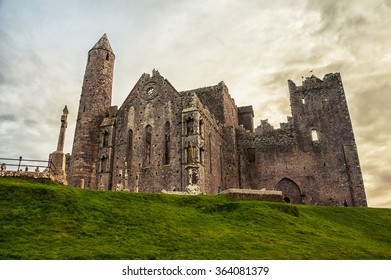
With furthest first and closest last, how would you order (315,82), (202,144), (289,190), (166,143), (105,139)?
1. (315,82)
2. (289,190)
3. (105,139)
4. (166,143)
5. (202,144)

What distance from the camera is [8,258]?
10.0m

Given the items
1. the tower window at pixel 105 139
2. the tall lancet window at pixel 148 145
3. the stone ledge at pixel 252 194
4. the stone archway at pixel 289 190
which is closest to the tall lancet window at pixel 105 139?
the tower window at pixel 105 139

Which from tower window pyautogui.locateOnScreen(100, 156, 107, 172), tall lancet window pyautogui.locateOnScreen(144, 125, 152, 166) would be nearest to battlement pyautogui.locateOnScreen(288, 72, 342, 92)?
tall lancet window pyautogui.locateOnScreen(144, 125, 152, 166)

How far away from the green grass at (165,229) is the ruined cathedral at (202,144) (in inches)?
374

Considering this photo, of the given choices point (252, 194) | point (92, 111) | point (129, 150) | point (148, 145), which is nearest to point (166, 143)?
point (148, 145)

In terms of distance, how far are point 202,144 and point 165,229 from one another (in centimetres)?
1561

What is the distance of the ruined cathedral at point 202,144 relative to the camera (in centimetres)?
3078

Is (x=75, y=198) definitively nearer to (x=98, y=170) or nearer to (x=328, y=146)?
(x=98, y=170)

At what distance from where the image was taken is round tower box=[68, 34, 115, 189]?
3306 centimetres

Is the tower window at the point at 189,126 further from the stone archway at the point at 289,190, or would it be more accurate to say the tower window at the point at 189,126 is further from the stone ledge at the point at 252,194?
the stone archway at the point at 289,190

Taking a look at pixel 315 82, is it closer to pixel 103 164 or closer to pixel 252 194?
pixel 252 194

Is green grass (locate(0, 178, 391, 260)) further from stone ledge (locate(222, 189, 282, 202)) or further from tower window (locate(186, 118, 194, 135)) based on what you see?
tower window (locate(186, 118, 194, 135))

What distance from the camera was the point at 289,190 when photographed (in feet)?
122

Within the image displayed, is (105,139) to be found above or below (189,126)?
above
